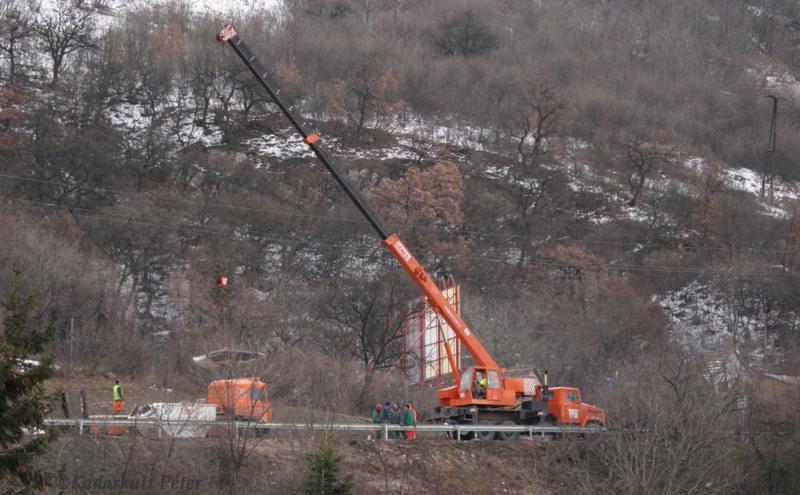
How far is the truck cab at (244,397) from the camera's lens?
3030 cm

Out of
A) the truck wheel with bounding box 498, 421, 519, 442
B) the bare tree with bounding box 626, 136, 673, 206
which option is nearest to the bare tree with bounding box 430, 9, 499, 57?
the bare tree with bounding box 626, 136, 673, 206

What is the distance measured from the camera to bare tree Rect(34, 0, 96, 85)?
78.8 metres

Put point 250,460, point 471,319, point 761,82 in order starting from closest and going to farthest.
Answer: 1. point 250,460
2. point 471,319
3. point 761,82

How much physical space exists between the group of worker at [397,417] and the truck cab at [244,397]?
3.91m

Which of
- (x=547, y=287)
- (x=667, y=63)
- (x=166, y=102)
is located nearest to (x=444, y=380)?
(x=547, y=287)

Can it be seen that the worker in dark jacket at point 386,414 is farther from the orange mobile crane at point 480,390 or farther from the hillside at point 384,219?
the hillside at point 384,219

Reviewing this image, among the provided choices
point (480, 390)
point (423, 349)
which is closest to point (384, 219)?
point (423, 349)

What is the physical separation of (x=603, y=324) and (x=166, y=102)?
40.3 m

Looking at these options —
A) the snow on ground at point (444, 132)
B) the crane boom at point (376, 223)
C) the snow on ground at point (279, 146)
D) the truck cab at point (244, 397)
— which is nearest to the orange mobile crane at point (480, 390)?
the crane boom at point (376, 223)

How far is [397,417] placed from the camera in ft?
112

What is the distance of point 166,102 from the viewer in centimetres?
8212

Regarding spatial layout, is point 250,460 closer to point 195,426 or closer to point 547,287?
point 195,426

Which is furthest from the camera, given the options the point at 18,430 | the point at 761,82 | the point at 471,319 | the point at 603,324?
the point at 761,82

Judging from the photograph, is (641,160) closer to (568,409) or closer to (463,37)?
(463,37)
